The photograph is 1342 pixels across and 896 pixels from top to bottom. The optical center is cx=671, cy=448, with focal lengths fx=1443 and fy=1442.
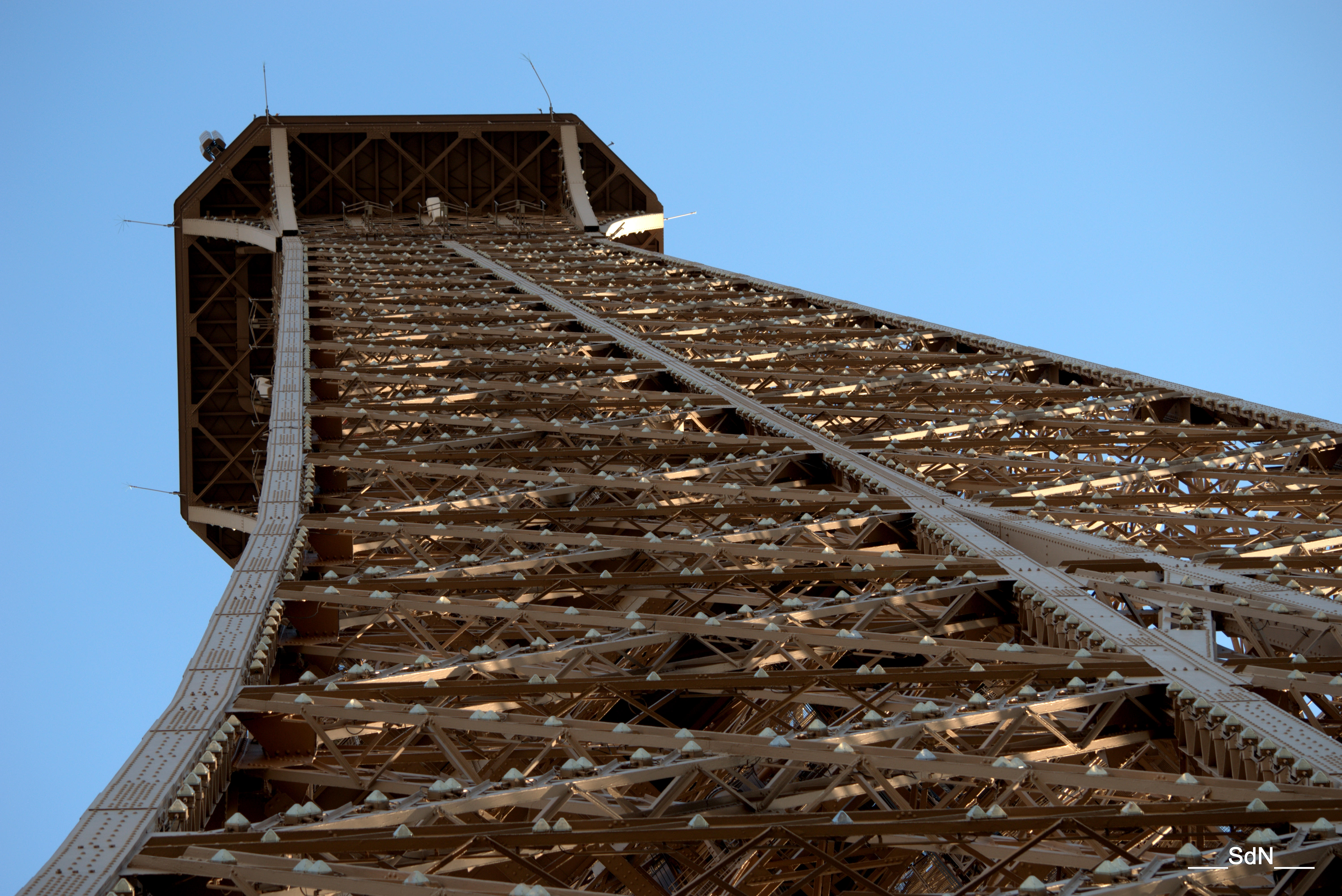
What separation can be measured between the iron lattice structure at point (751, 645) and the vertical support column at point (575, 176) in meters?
17.5

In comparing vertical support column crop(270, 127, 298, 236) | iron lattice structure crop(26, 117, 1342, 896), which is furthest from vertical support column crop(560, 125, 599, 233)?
iron lattice structure crop(26, 117, 1342, 896)

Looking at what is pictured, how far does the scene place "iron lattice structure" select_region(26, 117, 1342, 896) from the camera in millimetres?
5801

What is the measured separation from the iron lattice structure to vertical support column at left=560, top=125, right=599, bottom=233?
1747 cm

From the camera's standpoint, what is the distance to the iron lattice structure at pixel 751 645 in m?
5.80

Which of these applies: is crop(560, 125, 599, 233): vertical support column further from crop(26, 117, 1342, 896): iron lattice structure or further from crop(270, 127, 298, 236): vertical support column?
crop(26, 117, 1342, 896): iron lattice structure

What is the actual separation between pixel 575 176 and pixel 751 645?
96.7 ft

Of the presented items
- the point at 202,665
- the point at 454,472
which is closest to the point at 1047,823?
the point at 202,665

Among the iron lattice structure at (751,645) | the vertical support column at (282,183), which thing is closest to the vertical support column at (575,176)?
the vertical support column at (282,183)

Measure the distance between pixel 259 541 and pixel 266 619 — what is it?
2.14 metres

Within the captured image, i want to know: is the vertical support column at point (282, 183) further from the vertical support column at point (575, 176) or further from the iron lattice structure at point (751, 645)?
the iron lattice structure at point (751, 645)

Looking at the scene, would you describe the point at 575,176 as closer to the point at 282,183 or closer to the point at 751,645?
the point at 282,183

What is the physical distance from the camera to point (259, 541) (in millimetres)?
10727

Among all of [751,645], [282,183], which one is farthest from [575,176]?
[751,645]

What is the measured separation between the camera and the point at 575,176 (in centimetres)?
3775
